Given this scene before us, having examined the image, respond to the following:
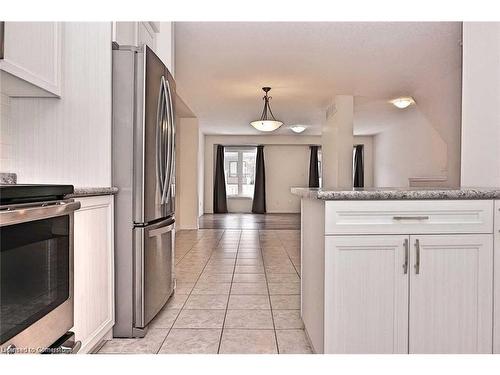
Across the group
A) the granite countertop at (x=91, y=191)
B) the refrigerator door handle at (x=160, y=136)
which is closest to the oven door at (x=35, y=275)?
the granite countertop at (x=91, y=191)

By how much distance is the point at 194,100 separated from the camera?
6.53 metres

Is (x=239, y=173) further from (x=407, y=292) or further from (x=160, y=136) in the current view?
(x=407, y=292)

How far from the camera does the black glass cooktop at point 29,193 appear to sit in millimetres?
1028

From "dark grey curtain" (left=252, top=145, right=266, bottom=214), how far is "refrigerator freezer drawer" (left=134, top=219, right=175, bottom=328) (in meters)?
8.57

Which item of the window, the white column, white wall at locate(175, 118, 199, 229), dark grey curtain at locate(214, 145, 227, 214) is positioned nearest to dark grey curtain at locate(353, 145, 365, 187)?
the window

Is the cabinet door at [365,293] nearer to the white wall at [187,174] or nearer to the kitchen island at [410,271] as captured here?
the kitchen island at [410,271]

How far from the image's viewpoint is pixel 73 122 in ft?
6.47

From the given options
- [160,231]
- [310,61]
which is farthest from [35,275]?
[310,61]

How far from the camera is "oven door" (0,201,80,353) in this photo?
3.40 ft

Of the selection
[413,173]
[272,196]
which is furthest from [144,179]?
[272,196]

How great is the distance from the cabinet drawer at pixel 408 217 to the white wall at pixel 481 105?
70 centimetres

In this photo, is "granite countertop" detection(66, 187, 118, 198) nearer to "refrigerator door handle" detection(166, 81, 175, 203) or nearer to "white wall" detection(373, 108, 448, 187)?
"refrigerator door handle" detection(166, 81, 175, 203)

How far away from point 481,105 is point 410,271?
1337mm
